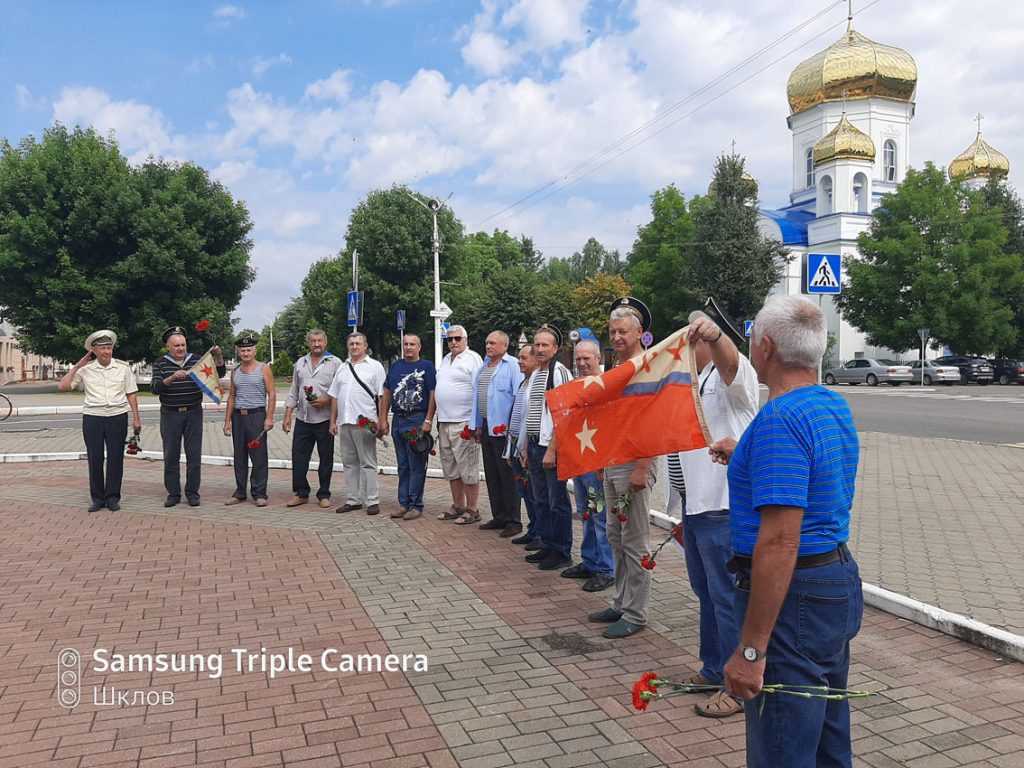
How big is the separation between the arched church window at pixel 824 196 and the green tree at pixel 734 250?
40.4 ft

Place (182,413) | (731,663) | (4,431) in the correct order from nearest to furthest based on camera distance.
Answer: (731,663)
(182,413)
(4,431)

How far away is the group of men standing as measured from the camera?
2.42 metres

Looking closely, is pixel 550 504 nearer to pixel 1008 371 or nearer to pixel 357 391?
pixel 357 391

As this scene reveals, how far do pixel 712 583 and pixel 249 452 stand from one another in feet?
23.3

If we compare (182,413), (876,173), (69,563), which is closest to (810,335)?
(69,563)

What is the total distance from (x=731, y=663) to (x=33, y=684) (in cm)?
Result: 382

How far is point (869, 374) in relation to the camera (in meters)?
42.7

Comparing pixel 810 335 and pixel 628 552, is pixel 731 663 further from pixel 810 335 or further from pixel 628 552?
pixel 628 552

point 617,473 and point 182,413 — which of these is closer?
point 617,473

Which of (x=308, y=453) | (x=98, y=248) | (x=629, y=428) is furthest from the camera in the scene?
(x=98, y=248)

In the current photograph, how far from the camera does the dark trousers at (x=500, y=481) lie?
810 cm

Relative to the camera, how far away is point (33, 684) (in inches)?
173

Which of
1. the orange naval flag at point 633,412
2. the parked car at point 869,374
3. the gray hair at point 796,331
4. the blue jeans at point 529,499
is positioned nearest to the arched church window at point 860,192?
the parked car at point 869,374

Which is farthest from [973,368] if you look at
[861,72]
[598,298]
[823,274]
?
[823,274]
